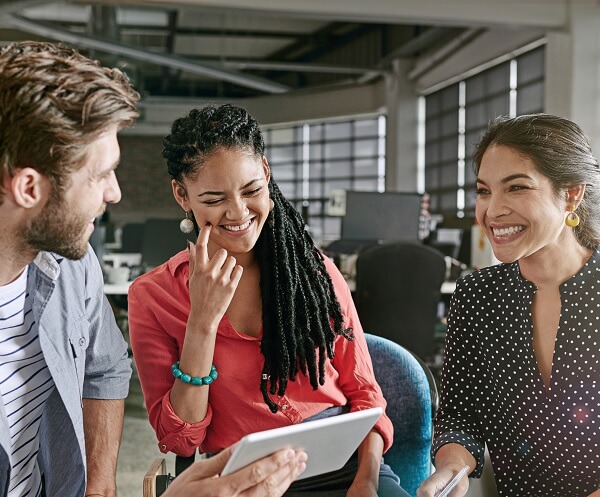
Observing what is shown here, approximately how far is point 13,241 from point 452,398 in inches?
41.8

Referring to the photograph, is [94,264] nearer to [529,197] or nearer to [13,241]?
[13,241]

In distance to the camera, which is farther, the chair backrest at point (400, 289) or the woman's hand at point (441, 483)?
the chair backrest at point (400, 289)

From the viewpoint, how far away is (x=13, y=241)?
4.25ft

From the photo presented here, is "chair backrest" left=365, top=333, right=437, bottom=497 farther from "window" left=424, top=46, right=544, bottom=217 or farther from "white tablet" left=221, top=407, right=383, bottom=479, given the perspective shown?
"window" left=424, top=46, right=544, bottom=217

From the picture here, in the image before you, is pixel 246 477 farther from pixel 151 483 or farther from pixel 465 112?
pixel 465 112

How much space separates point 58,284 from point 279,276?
0.53 meters

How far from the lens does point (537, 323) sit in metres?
1.67

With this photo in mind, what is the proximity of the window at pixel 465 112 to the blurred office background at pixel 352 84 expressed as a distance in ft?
0.08

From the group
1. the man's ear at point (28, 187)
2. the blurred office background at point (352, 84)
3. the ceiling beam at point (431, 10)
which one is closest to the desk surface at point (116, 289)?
the blurred office background at point (352, 84)

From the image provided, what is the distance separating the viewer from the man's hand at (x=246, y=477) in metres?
1.12

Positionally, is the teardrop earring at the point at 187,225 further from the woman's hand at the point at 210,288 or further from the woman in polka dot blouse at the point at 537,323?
the woman in polka dot blouse at the point at 537,323

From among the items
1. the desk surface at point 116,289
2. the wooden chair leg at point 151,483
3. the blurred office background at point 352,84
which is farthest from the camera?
the blurred office background at point 352,84

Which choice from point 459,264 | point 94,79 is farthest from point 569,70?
point 94,79

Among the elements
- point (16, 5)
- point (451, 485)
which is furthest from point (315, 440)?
point (16, 5)
